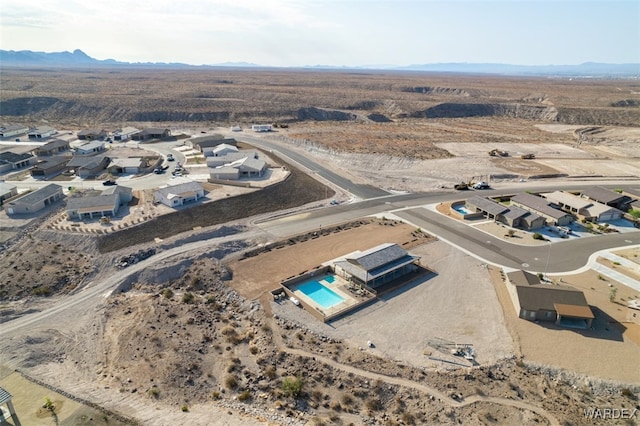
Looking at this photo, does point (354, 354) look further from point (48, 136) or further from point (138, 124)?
point (138, 124)

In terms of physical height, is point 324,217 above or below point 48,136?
below

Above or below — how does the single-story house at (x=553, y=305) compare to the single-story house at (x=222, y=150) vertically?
below

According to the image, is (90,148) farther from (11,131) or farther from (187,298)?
(187,298)

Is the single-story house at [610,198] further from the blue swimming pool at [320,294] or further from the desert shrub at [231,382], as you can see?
the desert shrub at [231,382]

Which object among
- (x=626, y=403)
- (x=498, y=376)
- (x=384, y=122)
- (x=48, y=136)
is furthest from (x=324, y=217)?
(x=384, y=122)

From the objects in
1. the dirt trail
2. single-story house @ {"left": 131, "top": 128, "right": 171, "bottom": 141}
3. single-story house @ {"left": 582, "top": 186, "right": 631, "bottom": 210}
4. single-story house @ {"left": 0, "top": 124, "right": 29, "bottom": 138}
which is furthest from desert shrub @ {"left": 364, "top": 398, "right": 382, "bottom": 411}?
single-story house @ {"left": 0, "top": 124, "right": 29, "bottom": 138}

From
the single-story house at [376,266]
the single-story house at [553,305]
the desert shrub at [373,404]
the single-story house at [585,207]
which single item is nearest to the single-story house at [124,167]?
the single-story house at [376,266]
